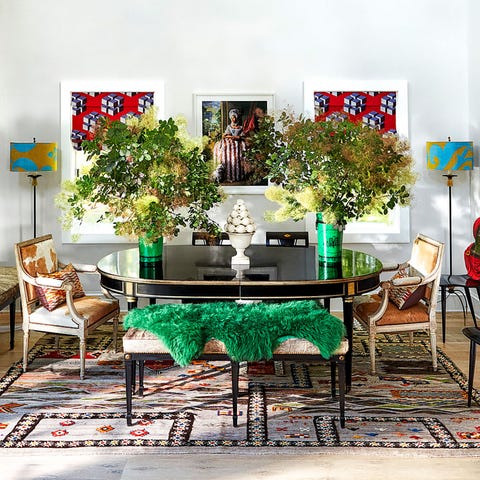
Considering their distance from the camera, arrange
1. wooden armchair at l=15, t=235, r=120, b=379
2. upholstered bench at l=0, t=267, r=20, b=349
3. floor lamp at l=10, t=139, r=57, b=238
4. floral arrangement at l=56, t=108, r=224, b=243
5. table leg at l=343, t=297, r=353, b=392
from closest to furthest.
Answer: floral arrangement at l=56, t=108, r=224, b=243 → table leg at l=343, t=297, r=353, b=392 → wooden armchair at l=15, t=235, r=120, b=379 → upholstered bench at l=0, t=267, r=20, b=349 → floor lamp at l=10, t=139, r=57, b=238

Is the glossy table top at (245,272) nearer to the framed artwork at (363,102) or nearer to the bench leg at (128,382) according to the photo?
the bench leg at (128,382)

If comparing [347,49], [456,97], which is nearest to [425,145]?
[456,97]

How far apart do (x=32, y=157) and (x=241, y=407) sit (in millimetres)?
3274

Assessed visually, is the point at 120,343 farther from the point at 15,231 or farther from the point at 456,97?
the point at 456,97

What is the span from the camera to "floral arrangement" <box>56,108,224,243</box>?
13.0 feet

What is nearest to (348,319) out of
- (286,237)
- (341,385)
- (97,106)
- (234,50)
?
(341,385)

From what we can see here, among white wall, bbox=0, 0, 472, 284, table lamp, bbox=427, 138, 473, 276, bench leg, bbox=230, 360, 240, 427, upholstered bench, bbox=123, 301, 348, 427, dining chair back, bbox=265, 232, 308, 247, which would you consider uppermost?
white wall, bbox=0, 0, 472, 284

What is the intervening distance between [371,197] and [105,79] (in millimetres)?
3436

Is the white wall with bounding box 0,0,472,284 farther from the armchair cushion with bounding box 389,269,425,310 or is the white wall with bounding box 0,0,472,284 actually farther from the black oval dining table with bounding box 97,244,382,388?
the black oval dining table with bounding box 97,244,382,388

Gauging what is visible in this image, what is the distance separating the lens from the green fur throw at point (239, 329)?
3525mm

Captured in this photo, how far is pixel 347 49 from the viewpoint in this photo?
649cm

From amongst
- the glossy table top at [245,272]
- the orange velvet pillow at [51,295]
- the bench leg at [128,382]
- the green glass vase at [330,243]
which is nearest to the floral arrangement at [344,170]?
the green glass vase at [330,243]

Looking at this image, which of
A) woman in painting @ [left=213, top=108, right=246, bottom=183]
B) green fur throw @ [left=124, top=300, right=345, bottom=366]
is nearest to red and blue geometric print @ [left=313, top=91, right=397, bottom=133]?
woman in painting @ [left=213, top=108, right=246, bottom=183]

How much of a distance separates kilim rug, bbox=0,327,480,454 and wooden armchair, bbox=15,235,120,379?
0.33 metres
